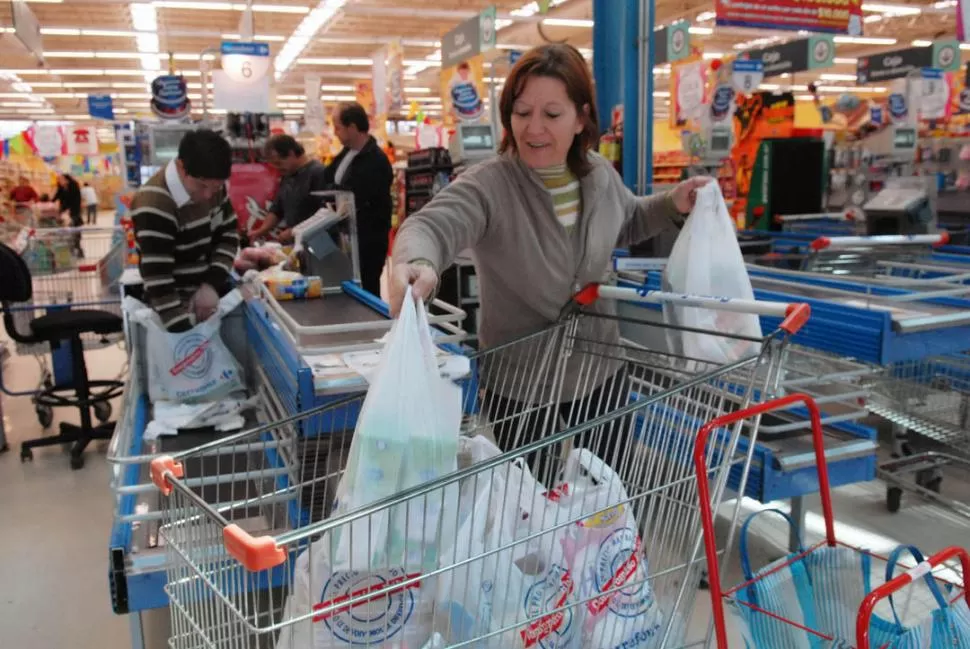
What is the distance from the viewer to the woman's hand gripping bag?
1.59 m

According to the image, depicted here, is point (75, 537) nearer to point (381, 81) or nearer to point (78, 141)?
point (381, 81)

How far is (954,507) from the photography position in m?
3.75

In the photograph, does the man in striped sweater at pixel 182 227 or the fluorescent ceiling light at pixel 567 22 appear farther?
the fluorescent ceiling light at pixel 567 22

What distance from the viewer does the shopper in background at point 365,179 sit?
6.05 m

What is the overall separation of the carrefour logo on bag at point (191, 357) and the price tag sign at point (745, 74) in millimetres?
8160

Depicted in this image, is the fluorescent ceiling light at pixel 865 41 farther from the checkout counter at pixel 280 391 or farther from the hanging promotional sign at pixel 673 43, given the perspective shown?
the checkout counter at pixel 280 391

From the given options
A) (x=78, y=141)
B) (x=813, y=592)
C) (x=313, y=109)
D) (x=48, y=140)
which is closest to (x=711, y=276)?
(x=813, y=592)

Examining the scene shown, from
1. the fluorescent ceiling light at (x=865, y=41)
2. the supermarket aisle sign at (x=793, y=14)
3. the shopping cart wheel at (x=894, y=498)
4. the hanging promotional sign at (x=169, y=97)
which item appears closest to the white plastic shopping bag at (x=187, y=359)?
the shopping cart wheel at (x=894, y=498)

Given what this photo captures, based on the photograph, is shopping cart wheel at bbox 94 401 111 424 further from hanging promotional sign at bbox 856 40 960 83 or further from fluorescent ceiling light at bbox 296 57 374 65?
fluorescent ceiling light at bbox 296 57 374 65

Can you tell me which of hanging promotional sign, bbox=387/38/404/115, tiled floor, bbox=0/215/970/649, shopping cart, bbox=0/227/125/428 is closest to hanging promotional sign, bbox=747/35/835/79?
hanging promotional sign, bbox=387/38/404/115

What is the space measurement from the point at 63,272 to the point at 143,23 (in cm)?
1101

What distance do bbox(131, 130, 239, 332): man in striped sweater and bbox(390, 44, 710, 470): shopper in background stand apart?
2.04 metres

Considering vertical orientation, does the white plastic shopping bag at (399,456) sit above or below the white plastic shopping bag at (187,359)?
above

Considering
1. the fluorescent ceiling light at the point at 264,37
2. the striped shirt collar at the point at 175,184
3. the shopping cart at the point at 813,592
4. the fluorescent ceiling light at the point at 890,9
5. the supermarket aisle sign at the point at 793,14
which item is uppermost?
the fluorescent ceiling light at the point at 264,37
